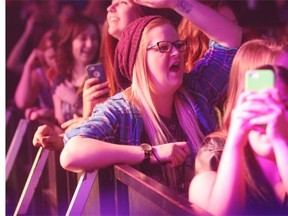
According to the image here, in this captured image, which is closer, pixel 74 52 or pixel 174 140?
pixel 174 140

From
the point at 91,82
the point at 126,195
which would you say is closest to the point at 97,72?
the point at 91,82

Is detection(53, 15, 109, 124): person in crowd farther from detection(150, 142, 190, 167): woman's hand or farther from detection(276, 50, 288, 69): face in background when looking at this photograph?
detection(276, 50, 288, 69): face in background

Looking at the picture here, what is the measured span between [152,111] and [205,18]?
26 cm

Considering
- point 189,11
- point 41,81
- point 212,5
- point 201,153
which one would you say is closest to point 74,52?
point 41,81

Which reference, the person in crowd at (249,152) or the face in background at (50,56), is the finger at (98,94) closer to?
the person in crowd at (249,152)

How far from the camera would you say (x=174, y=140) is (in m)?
1.64

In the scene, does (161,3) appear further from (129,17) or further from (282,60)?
(282,60)

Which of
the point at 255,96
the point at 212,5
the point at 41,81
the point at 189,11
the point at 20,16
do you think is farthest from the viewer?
the point at 20,16

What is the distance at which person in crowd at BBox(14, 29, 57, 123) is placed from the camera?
2707 mm

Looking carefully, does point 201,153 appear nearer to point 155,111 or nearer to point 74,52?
point 155,111

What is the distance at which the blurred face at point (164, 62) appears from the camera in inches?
63.3

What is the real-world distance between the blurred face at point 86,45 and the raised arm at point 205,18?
2.65 feet

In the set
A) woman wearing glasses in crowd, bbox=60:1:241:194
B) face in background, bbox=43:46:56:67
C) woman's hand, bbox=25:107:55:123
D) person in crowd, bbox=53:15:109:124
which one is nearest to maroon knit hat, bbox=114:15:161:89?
woman wearing glasses in crowd, bbox=60:1:241:194

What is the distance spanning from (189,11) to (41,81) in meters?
1.26
